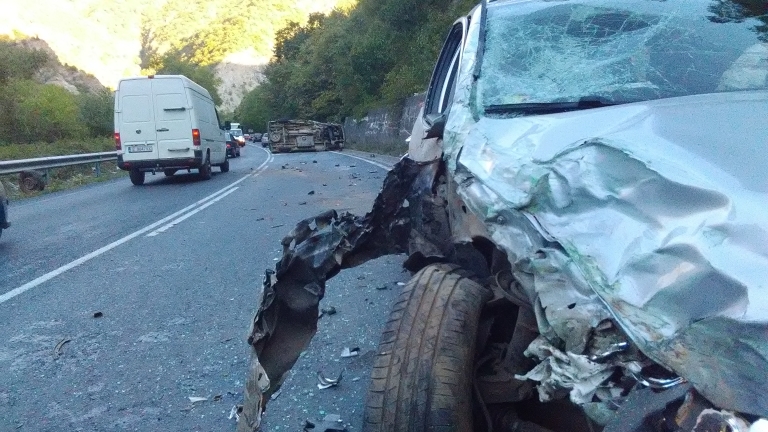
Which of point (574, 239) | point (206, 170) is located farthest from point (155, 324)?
point (206, 170)

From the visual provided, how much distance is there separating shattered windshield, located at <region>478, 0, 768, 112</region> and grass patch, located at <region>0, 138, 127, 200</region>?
14.8 m

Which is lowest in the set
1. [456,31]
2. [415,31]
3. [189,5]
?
[456,31]

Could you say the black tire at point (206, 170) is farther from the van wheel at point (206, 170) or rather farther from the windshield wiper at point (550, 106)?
the windshield wiper at point (550, 106)

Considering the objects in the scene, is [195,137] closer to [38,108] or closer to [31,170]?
[31,170]

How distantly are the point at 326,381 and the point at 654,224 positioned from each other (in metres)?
2.59

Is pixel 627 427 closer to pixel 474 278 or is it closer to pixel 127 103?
pixel 474 278

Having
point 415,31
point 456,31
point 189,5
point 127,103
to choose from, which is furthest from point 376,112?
point 189,5

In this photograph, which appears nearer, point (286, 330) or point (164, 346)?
point (286, 330)

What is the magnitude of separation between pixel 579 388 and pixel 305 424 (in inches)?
78.8

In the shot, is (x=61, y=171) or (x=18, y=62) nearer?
(x=61, y=171)

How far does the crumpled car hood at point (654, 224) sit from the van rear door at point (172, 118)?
15967mm

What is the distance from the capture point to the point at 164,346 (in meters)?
4.69

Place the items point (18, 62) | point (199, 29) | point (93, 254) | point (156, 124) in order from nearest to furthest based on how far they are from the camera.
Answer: point (93, 254), point (156, 124), point (18, 62), point (199, 29)

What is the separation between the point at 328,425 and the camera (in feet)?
11.2
